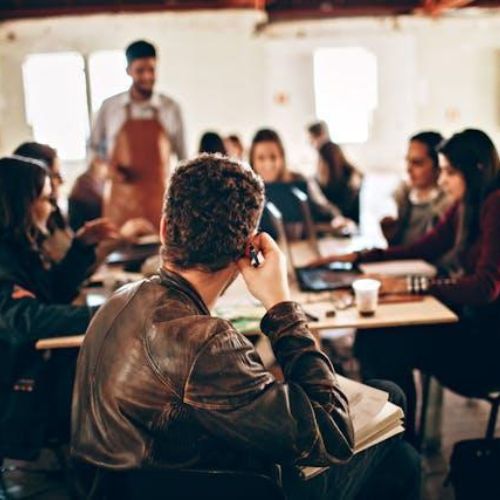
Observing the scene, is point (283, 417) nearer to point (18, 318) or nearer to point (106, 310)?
point (106, 310)

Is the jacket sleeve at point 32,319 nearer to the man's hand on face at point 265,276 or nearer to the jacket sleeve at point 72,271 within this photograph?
the jacket sleeve at point 72,271

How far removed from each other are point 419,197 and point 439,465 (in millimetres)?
1454

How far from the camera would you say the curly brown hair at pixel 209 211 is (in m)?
1.48

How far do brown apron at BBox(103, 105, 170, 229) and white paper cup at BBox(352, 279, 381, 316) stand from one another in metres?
2.51

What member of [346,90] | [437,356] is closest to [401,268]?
[437,356]

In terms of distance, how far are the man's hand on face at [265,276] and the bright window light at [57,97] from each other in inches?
390

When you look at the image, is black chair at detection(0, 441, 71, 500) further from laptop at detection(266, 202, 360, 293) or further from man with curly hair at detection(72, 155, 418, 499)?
man with curly hair at detection(72, 155, 418, 499)

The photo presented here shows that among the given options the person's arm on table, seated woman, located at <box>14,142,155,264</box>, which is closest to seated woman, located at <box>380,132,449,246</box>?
the person's arm on table

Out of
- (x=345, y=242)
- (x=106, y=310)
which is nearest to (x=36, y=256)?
(x=106, y=310)

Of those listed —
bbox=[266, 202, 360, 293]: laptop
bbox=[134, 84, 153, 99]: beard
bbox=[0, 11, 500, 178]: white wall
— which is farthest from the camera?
bbox=[0, 11, 500, 178]: white wall

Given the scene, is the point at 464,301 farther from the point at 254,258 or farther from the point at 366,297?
the point at 254,258

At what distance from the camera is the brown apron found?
493 cm

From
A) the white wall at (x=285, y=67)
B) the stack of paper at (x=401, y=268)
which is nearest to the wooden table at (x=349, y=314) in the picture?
the stack of paper at (x=401, y=268)

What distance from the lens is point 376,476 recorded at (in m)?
1.83
